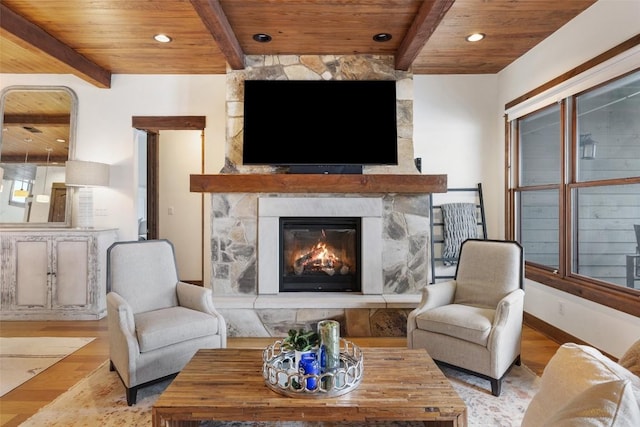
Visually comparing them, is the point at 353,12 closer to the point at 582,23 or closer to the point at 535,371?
the point at 582,23

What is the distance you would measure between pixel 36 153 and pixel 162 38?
2.15m

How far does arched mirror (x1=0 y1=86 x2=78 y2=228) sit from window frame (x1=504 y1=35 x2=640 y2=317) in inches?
195

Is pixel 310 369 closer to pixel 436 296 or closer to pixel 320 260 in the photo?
pixel 436 296

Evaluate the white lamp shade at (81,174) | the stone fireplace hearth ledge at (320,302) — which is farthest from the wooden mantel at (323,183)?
the white lamp shade at (81,174)

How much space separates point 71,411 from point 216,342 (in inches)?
34.6

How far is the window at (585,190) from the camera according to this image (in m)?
2.76

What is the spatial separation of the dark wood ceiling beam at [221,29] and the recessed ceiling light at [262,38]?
182mm

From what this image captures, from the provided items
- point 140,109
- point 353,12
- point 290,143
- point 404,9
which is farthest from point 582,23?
point 140,109

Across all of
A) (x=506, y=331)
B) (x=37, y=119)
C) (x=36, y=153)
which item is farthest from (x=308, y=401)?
(x=37, y=119)

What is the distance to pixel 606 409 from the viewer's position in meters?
0.77

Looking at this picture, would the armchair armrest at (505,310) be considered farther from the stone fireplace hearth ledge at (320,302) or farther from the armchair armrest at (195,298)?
the armchair armrest at (195,298)

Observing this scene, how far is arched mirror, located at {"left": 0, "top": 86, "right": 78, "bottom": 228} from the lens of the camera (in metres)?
4.27

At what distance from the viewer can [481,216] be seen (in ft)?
14.7

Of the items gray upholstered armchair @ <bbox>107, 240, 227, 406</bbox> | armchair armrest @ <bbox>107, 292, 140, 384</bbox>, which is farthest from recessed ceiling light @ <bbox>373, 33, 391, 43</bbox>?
armchair armrest @ <bbox>107, 292, 140, 384</bbox>
